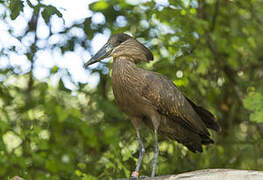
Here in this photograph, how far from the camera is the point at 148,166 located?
18.8ft

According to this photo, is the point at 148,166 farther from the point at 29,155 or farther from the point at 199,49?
the point at 199,49

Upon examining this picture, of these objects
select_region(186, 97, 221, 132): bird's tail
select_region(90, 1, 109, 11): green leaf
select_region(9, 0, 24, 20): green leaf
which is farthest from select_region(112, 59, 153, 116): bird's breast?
select_region(90, 1, 109, 11): green leaf

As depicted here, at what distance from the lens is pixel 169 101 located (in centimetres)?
446

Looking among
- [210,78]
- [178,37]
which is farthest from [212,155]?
[178,37]

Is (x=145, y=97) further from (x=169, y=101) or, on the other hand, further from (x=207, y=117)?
(x=207, y=117)

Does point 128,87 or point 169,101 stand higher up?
point 128,87

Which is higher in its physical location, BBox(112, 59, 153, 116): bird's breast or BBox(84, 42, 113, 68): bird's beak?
BBox(84, 42, 113, 68): bird's beak

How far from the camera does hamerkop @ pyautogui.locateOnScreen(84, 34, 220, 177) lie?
4254mm

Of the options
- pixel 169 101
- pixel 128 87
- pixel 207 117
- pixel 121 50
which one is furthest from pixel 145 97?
pixel 207 117

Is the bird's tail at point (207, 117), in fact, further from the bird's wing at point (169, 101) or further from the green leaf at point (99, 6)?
the green leaf at point (99, 6)

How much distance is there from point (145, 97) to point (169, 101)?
0.32 meters

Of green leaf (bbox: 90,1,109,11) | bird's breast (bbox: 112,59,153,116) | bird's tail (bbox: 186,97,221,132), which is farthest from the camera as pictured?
green leaf (bbox: 90,1,109,11)

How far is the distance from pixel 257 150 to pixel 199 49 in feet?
6.91

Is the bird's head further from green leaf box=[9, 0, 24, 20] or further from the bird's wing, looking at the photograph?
green leaf box=[9, 0, 24, 20]
